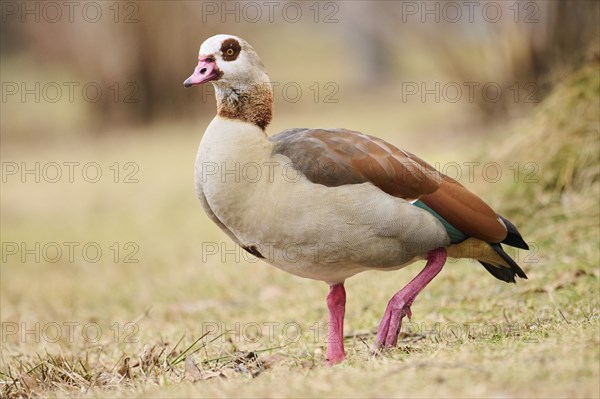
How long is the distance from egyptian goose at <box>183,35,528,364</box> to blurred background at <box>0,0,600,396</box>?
76cm

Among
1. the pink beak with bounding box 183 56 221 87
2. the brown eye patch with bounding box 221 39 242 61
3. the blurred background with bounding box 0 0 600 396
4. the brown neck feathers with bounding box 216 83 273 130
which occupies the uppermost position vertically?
the brown eye patch with bounding box 221 39 242 61

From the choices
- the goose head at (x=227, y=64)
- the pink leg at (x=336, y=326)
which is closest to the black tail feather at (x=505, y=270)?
the pink leg at (x=336, y=326)

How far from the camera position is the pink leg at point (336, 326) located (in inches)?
127

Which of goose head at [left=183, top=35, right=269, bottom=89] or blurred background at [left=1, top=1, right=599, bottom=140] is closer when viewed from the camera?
goose head at [left=183, top=35, right=269, bottom=89]

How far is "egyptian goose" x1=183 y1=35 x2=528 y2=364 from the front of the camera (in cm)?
296

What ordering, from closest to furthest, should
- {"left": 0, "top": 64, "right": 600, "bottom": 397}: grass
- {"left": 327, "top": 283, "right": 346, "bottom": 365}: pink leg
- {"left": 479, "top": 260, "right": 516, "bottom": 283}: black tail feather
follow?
{"left": 0, "top": 64, "right": 600, "bottom": 397}: grass, {"left": 327, "top": 283, "right": 346, "bottom": 365}: pink leg, {"left": 479, "top": 260, "right": 516, "bottom": 283}: black tail feather

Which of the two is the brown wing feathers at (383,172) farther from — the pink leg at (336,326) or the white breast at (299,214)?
the pink leg at (336,326)

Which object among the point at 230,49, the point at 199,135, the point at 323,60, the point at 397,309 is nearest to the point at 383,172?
the point at 397,309

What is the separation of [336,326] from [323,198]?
61 cm

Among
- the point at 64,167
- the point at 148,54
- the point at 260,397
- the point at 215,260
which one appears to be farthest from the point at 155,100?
the point at 260,397

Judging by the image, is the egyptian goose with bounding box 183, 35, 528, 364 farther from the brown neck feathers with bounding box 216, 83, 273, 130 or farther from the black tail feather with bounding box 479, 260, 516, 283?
the black tail feather with bounding box 479, 260, 516, 283

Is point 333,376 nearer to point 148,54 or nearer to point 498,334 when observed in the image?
point 498,334

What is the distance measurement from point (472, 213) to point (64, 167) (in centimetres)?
917

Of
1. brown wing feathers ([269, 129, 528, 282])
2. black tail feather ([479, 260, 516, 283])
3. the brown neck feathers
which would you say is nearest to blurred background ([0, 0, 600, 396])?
black tail feather ([479, 260, 516, 283])
